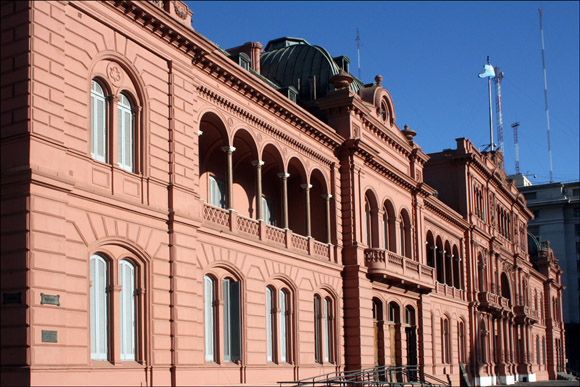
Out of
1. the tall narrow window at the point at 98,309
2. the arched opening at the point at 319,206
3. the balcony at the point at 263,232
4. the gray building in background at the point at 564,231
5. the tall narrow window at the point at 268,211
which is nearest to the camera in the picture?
the tall narrow window at the point at 98,309

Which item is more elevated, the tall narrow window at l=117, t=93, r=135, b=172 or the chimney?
the chimney

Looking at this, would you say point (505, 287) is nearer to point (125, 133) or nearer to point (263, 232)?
point (263, 232)

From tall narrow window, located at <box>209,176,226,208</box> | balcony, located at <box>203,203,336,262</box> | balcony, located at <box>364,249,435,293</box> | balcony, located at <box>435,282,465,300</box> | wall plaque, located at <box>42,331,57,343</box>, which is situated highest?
tall narrow window, located at <box>209,176,226,208</box>

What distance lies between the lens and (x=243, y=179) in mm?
33406

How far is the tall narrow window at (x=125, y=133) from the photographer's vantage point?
73.3 feet

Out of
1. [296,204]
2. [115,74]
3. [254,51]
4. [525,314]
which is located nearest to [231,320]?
[115,74]

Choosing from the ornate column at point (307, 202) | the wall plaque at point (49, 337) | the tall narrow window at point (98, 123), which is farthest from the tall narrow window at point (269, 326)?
the wall plaque at point (49, 337)

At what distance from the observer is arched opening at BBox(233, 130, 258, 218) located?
32.3 m

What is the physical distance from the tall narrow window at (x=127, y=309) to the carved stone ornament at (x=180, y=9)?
26.0 feet

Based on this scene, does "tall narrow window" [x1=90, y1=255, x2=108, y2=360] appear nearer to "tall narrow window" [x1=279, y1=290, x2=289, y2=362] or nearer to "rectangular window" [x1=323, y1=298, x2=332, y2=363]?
"tall narrow window" [x1=279, y1=290, x2=289, y2=362]

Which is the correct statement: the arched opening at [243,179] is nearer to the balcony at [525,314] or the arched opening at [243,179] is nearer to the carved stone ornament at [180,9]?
the carved stone ornament at [180,9]

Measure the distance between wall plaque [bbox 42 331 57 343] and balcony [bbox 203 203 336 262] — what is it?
8337 millimetres

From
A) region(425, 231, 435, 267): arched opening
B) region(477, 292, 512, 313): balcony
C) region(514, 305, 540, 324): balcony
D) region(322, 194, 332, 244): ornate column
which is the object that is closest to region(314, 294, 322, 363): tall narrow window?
region(322, 194, 332, 244): ornate column

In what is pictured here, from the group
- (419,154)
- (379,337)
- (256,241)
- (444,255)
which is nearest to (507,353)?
(444,255)
